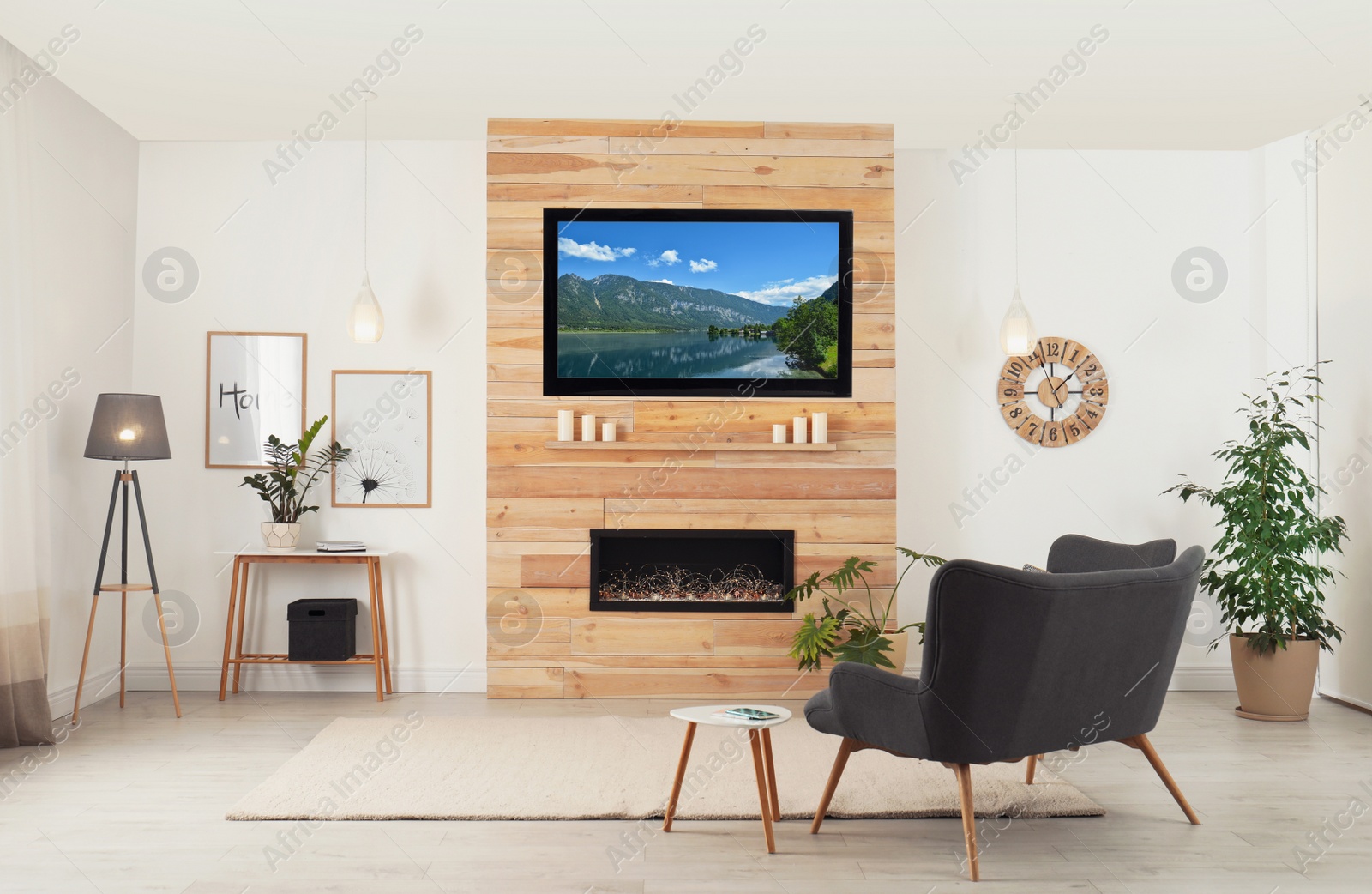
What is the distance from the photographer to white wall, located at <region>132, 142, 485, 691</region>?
5367 mm

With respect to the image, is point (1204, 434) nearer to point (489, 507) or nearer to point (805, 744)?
point (805, 744)

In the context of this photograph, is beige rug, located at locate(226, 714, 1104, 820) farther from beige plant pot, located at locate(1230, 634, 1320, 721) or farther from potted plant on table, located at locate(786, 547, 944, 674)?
beige plant pot, located at locate(1230, 634, 1320, 721)

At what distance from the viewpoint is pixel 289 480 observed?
17.1 ft

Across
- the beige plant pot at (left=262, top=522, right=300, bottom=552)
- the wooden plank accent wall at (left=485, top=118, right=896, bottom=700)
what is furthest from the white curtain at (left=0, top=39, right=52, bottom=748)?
the wooden plank accent wall at (left=485, top=118, right=896, bottom=700)

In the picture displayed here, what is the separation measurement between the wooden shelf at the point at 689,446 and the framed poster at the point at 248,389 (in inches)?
61.7

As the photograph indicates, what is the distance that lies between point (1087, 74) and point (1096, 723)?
3.04 metres

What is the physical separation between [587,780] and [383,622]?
82.9 inches

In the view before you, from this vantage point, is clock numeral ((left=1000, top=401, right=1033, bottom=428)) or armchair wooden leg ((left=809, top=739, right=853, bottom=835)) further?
clock numeral ((left=1000, top=401, right=1033, bottom=428))

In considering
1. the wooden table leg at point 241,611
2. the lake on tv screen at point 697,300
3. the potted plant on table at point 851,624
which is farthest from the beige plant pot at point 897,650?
the wooden table leg at point 241,611

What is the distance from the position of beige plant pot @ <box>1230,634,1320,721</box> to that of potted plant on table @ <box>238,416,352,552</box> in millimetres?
4861

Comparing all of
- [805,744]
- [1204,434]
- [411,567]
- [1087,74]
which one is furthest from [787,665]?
[1087,74]

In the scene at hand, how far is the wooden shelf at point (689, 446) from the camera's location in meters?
5.04

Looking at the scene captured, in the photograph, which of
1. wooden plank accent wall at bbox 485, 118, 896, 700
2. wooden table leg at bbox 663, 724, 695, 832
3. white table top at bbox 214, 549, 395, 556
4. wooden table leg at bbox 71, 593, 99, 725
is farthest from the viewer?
wooden plank accent wall at bbox 485, 118, 896, 700

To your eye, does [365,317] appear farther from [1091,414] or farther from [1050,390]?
[1091,414]
